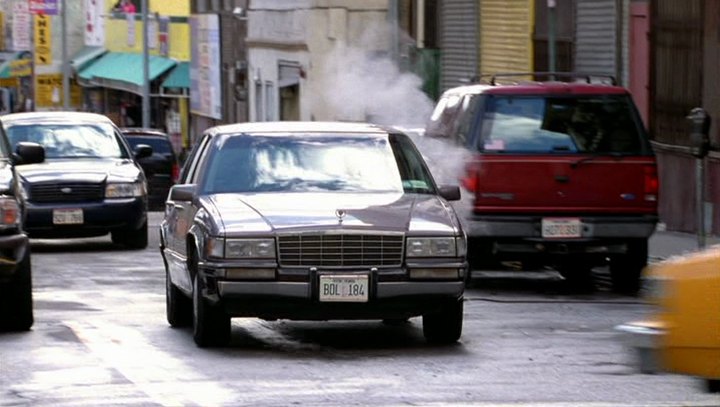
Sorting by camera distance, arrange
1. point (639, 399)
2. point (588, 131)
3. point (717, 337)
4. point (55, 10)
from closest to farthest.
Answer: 1. point (717, 337)
2. point (639, 399)
3. point (588, 131)
4. point (55, 10)

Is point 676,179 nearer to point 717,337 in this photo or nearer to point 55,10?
point 717,337

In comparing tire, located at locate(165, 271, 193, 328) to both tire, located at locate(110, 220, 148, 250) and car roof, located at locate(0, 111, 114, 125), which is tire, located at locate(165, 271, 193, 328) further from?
car roof, located at locate(0, 111, 114, 125)

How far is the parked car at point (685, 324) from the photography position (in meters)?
7.83

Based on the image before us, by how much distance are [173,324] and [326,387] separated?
12.0 ft

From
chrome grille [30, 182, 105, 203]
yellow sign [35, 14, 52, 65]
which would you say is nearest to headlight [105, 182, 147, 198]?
chrome grille [30, 182, 105, 203]

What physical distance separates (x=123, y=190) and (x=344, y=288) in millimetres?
11352

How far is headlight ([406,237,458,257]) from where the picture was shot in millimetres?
12359

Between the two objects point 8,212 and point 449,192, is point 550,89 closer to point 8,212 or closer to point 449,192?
point 449,192

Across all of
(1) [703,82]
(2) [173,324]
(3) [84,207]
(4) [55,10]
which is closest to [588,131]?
(2) [173,324]

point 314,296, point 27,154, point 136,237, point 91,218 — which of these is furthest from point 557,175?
point 136,237

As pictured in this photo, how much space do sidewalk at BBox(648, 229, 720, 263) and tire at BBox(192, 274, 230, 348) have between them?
8.37 meters

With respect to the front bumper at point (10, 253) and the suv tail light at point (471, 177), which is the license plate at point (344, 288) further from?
the suv tail light at point (471, 177)

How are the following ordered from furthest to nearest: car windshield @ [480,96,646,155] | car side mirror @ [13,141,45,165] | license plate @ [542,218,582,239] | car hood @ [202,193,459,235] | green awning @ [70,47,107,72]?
green awning @ [70,47,107,72], car windshield @ [480,96,646,155], license plate @ [542,218,582,239], car side mirror @ [13,141,45,165], car hood @ [202,193,459,235]

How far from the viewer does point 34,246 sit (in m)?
24.7
